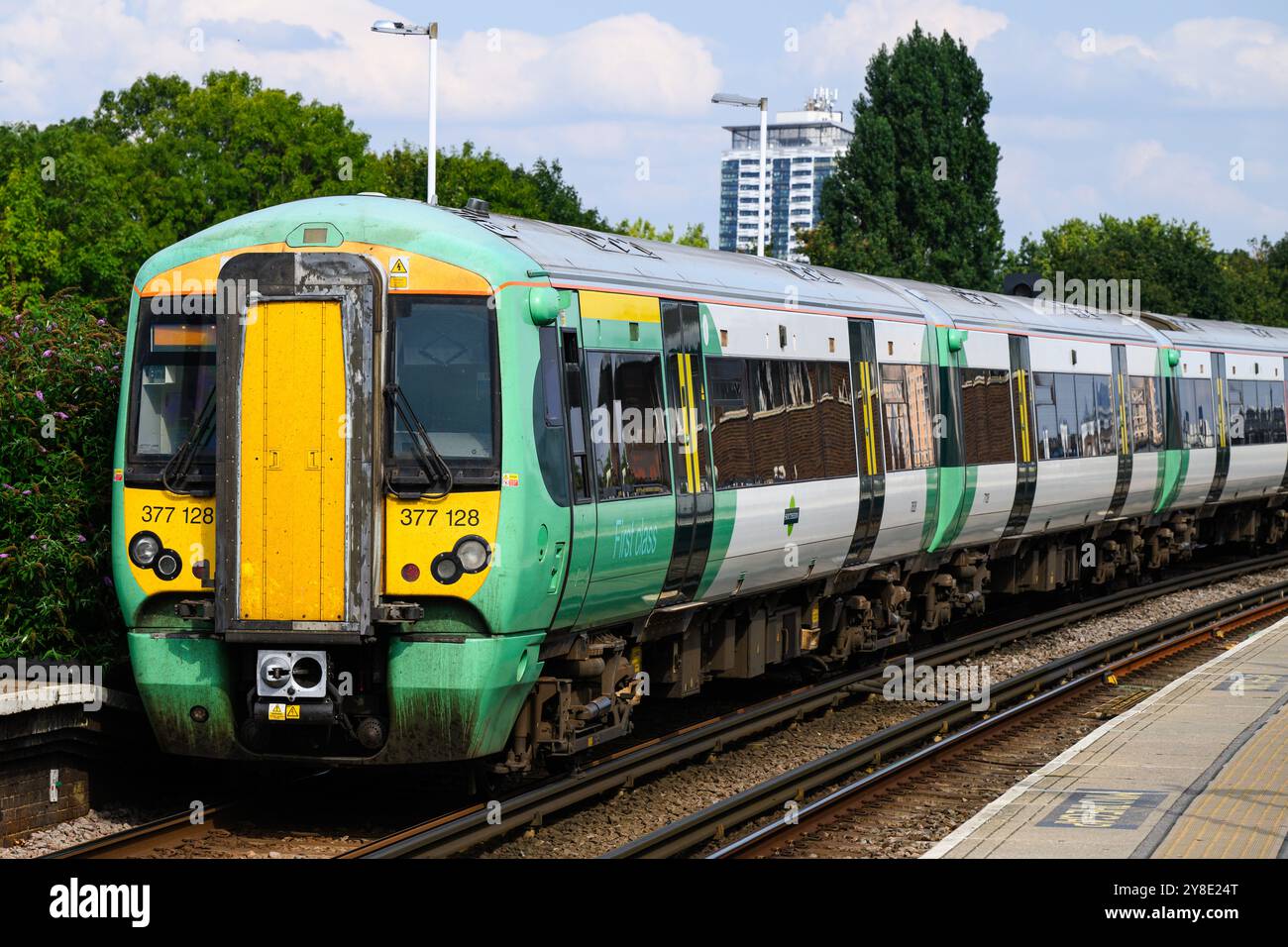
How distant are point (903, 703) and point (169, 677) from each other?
24.6 feet

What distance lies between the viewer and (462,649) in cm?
955

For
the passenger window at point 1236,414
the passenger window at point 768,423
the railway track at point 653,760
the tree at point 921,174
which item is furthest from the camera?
the tree at point 921,174

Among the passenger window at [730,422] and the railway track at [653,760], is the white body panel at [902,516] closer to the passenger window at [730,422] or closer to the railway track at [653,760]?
the railway track at [653,760]

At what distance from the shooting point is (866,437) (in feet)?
50.9

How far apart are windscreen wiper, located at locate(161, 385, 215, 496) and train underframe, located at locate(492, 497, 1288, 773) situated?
2.23 m

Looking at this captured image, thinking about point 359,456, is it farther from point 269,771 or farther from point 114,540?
point 269,771

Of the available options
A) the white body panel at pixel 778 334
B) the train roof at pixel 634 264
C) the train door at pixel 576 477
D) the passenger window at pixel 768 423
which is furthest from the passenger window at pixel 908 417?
the train door at pixel 576 477

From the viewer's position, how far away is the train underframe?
430 inches

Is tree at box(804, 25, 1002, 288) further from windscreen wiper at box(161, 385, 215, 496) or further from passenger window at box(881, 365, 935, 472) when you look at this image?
windscreen wiper at box(161, 385, 215, 496)

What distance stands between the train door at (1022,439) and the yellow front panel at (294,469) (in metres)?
11.4

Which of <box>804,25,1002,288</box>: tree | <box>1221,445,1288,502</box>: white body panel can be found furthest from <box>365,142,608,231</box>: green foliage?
<box>1221,445,1288,502</box>: white body panel

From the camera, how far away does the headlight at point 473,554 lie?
952 centimetres

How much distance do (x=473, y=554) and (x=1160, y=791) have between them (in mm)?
4581
